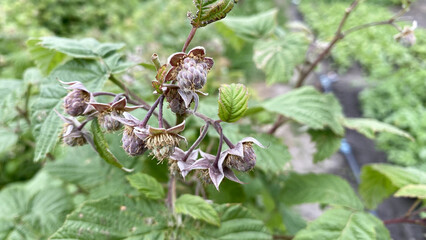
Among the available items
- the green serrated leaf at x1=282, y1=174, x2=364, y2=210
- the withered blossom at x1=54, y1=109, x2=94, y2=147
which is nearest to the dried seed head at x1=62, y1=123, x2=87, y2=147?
the withered blossom at x1=54, y1=109, x2=94, y2=147

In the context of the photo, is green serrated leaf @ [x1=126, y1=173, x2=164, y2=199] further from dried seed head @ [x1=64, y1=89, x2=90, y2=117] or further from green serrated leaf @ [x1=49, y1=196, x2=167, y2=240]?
dried seed head @ [x1=64, y1=89, x2=90, y2=117]

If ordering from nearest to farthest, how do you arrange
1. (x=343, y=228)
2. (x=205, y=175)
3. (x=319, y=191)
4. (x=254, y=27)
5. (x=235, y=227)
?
(x=205, y=175) < (x=235, y=227) < (x=343, y=228) < (x=319, y=191) < (x=254, y=27)

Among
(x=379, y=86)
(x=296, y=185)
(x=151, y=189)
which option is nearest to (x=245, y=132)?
(x=296, y=185)

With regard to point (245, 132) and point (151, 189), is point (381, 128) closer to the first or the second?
point (245, 132)

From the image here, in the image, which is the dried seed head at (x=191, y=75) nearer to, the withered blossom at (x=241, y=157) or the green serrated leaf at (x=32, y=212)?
the withered blossom at (x=241, y=157)

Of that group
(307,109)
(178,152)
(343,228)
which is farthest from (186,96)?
(343,228)

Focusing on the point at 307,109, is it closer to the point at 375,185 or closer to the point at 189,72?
the point at 375,185
